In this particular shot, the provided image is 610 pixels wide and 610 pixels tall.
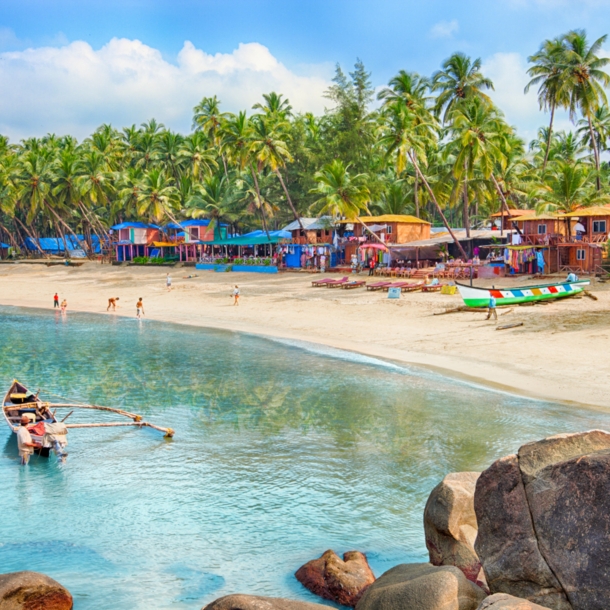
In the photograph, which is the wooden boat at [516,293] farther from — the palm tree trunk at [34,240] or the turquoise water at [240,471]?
the palm tree trunk at [34,240]

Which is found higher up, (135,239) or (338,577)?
(135,239)

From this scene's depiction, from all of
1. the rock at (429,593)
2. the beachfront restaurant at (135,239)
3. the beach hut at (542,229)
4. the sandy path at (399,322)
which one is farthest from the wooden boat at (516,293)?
the beachfront restaurant at (135,239)

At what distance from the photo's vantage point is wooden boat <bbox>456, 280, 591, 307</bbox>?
33.8 metres

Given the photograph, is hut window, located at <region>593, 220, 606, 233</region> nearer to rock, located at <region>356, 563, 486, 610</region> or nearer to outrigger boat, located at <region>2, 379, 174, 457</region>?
outrigger boat, located at <region>2, 379, 174, 457</region>

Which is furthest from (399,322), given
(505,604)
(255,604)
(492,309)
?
(505,604)

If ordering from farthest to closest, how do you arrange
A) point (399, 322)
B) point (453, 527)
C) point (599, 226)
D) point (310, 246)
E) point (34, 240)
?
point (34, 240) → point (310, 246) → point (599, 226) → point (399, 322) → point (453, 527)

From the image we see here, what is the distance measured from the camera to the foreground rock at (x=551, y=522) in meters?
6.43

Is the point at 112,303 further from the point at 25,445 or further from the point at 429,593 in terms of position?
the point at 429,593

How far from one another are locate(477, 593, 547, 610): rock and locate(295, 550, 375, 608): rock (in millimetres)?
3478

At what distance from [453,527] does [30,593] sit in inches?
210

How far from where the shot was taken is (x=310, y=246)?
Result: 57906 millimetres

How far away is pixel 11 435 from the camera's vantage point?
18453 millimetres

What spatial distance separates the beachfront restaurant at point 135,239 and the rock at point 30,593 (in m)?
67.7

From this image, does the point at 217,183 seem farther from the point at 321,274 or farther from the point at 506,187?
the point at 506,187
